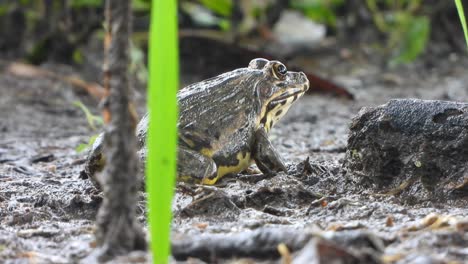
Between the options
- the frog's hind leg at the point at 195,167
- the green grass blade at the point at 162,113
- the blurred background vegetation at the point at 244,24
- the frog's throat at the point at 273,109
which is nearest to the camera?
the green grass blade at the point at 162,113

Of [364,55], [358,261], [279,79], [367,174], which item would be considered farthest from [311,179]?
[364,55]

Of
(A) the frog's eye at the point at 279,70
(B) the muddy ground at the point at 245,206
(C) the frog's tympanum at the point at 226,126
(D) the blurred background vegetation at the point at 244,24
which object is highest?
(D) the blurred background vegetation at the point at 244,24

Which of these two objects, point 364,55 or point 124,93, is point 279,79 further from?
point 364,55

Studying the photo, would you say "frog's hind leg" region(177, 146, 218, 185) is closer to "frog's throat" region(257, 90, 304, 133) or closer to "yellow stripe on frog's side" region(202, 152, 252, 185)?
"yellow stripe on frog's side" region(202, 152, 252, 185)

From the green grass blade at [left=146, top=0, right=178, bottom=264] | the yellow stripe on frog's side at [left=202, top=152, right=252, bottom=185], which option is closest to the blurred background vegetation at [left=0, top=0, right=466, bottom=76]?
the yellow stripe on frog's side at [left=202, top=152, right=252, bottom=185]

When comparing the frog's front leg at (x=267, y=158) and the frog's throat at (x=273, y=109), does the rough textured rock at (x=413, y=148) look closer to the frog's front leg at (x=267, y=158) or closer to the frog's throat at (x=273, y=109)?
the frog's front leg at (x=267, y=158)

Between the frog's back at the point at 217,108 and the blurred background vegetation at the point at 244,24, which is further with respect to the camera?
the blurred background vegetation at the point at 244,24

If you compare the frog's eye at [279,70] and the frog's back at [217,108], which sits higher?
the frog's eye at [279,70]

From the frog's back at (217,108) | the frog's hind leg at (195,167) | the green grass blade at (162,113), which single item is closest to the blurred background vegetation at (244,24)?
the frog's back at (217,108)
